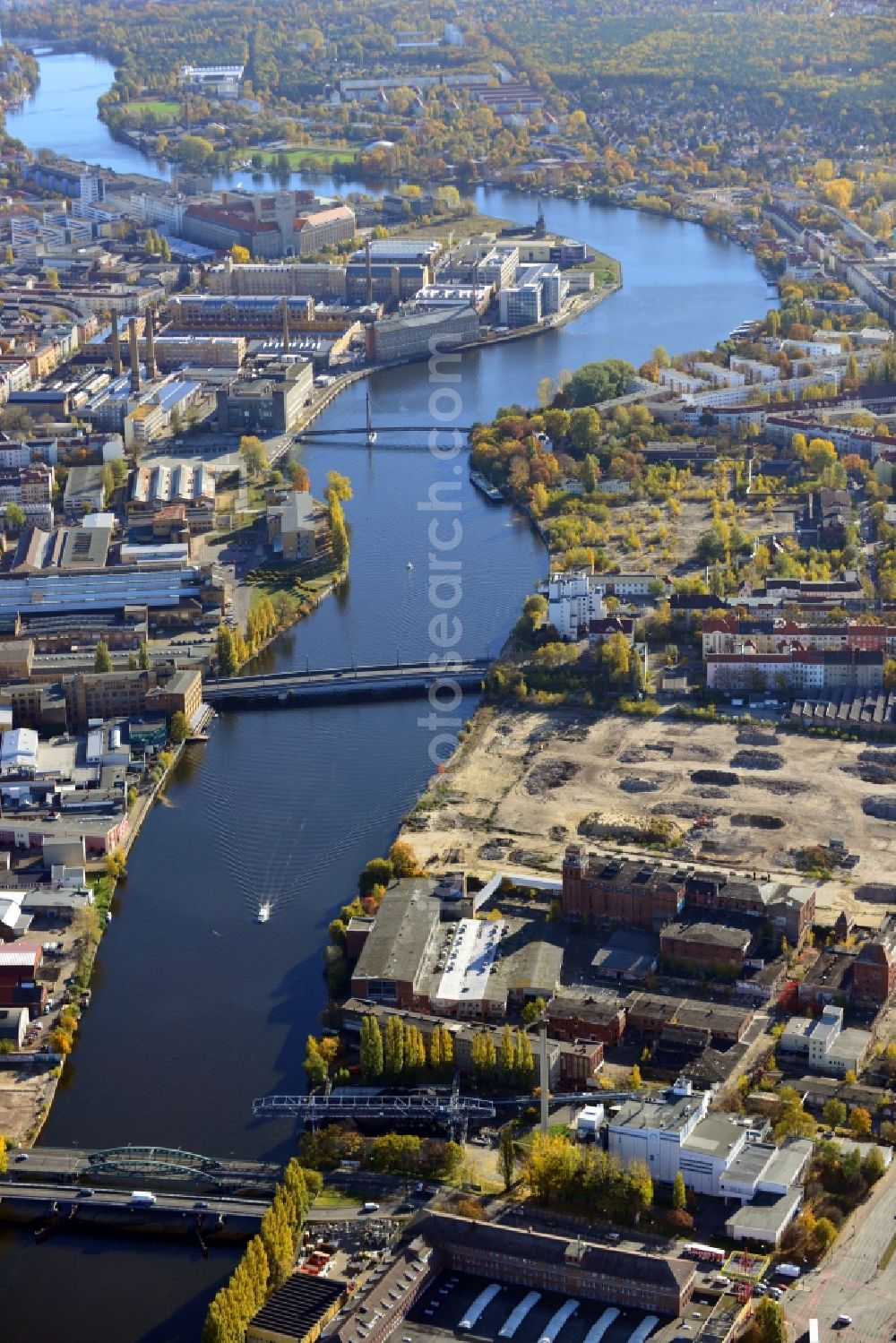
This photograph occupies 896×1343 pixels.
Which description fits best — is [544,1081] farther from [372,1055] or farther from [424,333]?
[424,333]

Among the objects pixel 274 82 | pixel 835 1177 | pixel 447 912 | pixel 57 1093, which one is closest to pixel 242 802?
pixel 447 912

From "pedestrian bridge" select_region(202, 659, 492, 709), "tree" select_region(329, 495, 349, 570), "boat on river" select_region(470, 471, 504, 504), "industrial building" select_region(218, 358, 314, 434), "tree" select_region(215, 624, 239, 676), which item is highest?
"industrial building" select_region(218, 358, 314, 434)

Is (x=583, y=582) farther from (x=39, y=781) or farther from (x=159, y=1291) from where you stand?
(x=159, y=1291)

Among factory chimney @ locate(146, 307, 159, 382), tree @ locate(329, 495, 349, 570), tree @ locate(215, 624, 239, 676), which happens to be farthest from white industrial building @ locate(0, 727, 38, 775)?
factory chimney @ locate(146, 307, 159, 382)

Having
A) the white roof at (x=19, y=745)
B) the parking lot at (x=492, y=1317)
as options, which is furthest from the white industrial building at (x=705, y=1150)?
the white roof at (x=19, y=745)

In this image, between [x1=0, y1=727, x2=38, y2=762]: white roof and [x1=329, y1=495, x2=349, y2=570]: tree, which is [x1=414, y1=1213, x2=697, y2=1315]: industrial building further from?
[x1=329, y1=495, x2=349, y2=570]: tree
